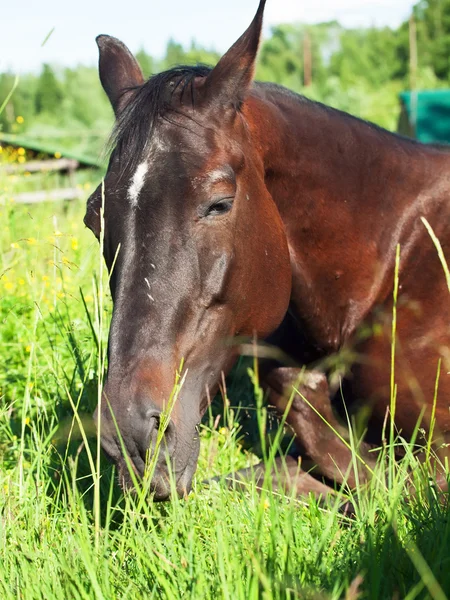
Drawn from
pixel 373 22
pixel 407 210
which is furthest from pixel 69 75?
pixel 407 210

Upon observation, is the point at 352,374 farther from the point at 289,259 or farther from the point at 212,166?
the point at 212,166

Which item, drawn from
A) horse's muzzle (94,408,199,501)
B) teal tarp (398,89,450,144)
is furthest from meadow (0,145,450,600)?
teal tarp (398,89,450,144)

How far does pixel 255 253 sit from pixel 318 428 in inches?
42.3

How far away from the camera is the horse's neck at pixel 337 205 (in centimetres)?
317

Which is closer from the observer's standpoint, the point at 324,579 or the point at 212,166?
the point at 324,579

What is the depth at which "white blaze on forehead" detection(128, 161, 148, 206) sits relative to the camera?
2547mm

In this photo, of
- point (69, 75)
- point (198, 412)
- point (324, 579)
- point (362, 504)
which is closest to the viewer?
point (324, 579)

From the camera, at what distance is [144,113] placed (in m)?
2.68

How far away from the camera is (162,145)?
264cm

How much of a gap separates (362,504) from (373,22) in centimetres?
5323

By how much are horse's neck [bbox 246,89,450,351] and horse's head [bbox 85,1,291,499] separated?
243 millimetres

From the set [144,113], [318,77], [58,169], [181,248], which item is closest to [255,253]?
[181,248]

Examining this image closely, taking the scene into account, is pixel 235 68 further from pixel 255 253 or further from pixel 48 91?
pixel 48 91

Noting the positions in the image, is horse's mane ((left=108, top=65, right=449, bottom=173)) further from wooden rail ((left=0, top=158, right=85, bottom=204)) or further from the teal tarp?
the teal tarp
